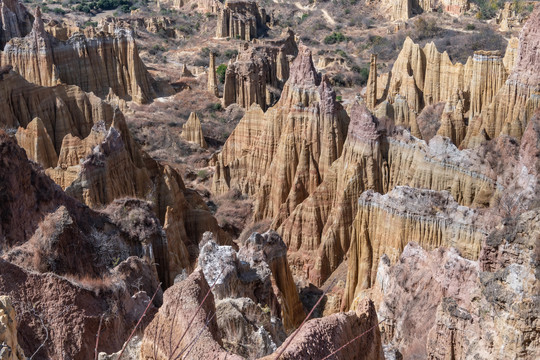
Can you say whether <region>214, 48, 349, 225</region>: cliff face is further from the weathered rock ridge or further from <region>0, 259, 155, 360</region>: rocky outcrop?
the weathered rock ridge

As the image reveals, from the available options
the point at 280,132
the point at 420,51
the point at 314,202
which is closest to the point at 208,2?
the point at 420,51

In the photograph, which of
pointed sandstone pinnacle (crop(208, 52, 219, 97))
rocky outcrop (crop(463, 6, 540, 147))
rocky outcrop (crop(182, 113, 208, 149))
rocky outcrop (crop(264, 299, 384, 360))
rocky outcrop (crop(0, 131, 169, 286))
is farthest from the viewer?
pointed sandstone pinnacle (crop(208, 52, 219, 97))

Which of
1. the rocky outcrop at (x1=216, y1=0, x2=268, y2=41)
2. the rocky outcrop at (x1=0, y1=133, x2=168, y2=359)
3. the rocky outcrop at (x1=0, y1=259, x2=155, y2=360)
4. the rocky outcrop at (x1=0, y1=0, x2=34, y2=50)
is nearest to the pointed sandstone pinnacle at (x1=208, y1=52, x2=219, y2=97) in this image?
the rocky outcrop at (x1=0, y1=0, x2=34, y2=50)

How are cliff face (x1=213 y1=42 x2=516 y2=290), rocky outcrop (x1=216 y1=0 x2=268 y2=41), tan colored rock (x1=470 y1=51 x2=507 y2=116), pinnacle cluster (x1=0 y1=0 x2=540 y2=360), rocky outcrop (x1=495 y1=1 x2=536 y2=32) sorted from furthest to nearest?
rocky outcrop (x1=216 y1=0 x2=268 y2=41) → rocky outcrop (x1=495 y1=1 x2=536 y2=32) → tan colored rock (x1=470 y1=51 x2=507 y2=116) → cliff face (x1=213 y1=42 x2=516 y2=290) → pinnacle cluster (x1=0 y1=0 x2=540 y2=360)

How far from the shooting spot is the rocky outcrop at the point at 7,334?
190 inches

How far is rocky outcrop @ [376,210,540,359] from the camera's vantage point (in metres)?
7.54

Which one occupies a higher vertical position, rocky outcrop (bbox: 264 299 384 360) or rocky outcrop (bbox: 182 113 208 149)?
rocky outcrop (bbox: 264 299 384 360)

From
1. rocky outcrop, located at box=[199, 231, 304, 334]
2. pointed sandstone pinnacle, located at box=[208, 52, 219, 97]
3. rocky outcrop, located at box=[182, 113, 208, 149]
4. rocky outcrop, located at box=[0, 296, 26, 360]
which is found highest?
rocky outcrop, located at box=[0, 296, 26, 360]

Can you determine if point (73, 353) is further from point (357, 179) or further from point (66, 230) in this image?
point (357, 179)

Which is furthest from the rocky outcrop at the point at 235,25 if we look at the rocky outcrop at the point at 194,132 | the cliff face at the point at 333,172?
the cliff face at the point at 333,172

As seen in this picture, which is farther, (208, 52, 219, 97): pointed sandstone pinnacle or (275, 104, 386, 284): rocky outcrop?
(208, 52, 219, 97): pointed sandstone pinnacle

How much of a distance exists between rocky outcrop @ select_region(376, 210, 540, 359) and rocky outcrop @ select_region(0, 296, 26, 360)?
5038 millimetres

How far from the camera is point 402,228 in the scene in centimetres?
1716

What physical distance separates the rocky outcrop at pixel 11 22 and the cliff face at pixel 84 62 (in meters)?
4.26
